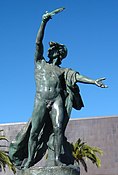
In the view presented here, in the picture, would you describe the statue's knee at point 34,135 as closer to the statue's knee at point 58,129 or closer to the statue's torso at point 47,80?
the statue's knee at point 58,129

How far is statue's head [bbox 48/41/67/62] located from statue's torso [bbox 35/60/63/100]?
28 cm

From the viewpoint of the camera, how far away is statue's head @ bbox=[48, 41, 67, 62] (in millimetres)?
9445

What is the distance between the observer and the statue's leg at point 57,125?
8.57m

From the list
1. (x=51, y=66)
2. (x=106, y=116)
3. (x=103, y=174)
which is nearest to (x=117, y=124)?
(x=106, y=116)

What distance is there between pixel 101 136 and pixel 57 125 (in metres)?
30.1

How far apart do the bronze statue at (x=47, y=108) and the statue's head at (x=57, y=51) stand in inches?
1.0

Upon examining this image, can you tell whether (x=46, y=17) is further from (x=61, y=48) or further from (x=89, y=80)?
(x=89, y=80)

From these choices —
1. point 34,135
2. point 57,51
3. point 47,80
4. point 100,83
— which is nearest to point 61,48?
point 57,51

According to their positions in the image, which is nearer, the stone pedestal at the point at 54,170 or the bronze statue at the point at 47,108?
the stone pedestal at the point at 54,170

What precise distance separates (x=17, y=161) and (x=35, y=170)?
870mm

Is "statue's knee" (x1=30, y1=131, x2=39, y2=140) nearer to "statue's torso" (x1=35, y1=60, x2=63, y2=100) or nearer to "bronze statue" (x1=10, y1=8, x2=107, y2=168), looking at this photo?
"bronze statue" (x1=10, y1=8, x2=107, y2=168)

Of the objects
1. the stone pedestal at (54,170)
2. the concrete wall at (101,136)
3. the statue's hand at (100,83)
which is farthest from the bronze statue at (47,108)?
the concrete wall at (101,136)

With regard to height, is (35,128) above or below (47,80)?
below

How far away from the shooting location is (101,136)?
38281 millimetres
